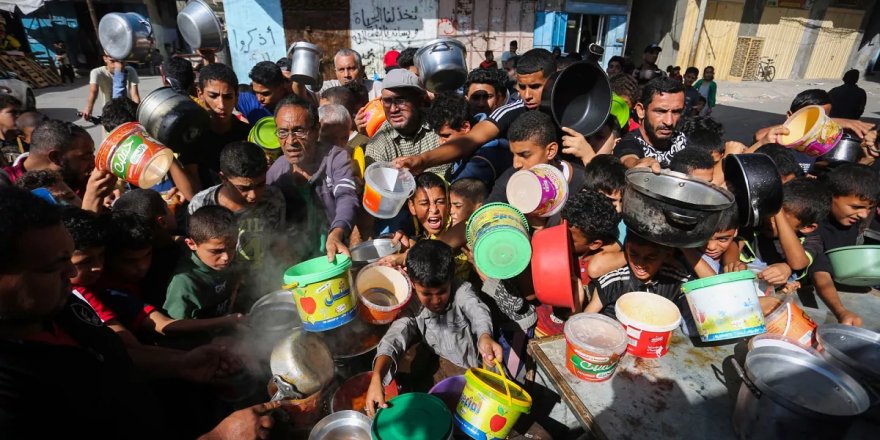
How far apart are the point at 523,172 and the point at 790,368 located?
1.65 meters

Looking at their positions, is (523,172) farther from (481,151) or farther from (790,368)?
(790,368)

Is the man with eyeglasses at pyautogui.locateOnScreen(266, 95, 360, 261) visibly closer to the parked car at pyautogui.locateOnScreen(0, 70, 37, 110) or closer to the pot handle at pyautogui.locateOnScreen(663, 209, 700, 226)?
the pot handle at pyautogui.locateOnScreen(663, 209, 700, 226)

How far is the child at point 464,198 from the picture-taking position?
3.13 metres

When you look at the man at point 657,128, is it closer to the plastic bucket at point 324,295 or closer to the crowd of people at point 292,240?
the crowd of people at point 292,240

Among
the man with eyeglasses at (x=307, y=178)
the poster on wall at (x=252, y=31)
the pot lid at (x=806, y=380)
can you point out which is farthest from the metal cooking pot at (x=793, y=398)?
the poster on wall at (x=252, y=31)

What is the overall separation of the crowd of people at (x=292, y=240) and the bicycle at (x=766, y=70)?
70.7 feet

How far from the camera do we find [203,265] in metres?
2.62

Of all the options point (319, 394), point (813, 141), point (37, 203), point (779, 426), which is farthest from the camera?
point (813, 141)

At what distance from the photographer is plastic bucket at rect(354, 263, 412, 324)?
2.43m

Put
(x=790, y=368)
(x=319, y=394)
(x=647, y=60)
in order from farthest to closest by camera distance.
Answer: (x=647, y=60)
(x=319, y=394)
(x=790, y=368)

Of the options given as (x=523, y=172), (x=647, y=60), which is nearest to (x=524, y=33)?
(x=647, y=60)

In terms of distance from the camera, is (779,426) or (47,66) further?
(47,66)

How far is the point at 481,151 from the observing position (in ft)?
12.0

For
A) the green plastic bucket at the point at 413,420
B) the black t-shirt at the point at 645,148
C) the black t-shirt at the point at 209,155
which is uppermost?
the black t-shirt at the point at 645,148
